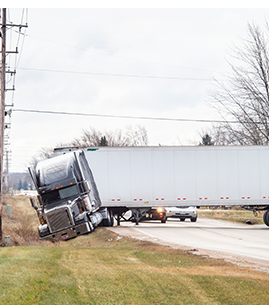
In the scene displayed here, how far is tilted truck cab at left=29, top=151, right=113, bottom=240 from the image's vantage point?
601 inches

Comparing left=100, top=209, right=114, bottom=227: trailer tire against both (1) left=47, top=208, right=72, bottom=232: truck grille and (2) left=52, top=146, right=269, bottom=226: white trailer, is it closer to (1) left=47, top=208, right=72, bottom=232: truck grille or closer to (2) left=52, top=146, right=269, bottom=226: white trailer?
(2) left=52, top=146, right=269, bottom=226: white trailer

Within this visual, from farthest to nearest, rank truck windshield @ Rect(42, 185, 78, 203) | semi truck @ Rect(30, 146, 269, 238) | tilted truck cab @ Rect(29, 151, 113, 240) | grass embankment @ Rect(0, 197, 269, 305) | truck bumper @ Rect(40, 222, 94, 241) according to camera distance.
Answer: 1. semi truck @ Rect(30, 146, 269, 238)
2. truck windshield @ Rect(42, 185, 78, 203)
3. tilted truck cab @ Rect(29, 151, 113, 240)
4. truck bumper @ Rect(40, 222, 94, 241)
5. grass embankment @ Rect(0, 197, 269, 305)

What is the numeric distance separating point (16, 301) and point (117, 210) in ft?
54.9

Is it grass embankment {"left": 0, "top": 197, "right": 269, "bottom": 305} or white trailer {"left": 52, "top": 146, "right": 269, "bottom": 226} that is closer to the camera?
grass embankment {"left": 0, "top": 197, "right": 269, "bottom": 305}

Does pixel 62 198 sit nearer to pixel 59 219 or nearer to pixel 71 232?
pixel 59 219

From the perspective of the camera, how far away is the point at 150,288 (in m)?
8.03

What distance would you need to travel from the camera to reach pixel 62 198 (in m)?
16.0

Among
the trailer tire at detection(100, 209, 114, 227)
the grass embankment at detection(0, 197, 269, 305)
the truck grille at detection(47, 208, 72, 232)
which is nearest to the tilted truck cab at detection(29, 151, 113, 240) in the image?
the truck grille at detection(47, 208, 72, 232)

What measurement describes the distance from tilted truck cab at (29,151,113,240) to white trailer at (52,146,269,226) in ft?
20.2

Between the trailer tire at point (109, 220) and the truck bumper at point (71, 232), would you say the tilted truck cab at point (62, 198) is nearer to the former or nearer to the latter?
the truck bumper at point (71, 232)

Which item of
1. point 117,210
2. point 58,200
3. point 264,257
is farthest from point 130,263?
point 117,210

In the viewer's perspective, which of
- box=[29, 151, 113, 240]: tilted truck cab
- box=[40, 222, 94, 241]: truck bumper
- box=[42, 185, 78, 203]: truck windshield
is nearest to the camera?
box=[40, 222, 94, 241]: truck bumper

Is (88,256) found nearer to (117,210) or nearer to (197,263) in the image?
(197,263)

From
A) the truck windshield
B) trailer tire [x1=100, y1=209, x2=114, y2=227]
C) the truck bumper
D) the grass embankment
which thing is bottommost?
trailer tire [x1=100, y1=209, x2=114, y2=227]
